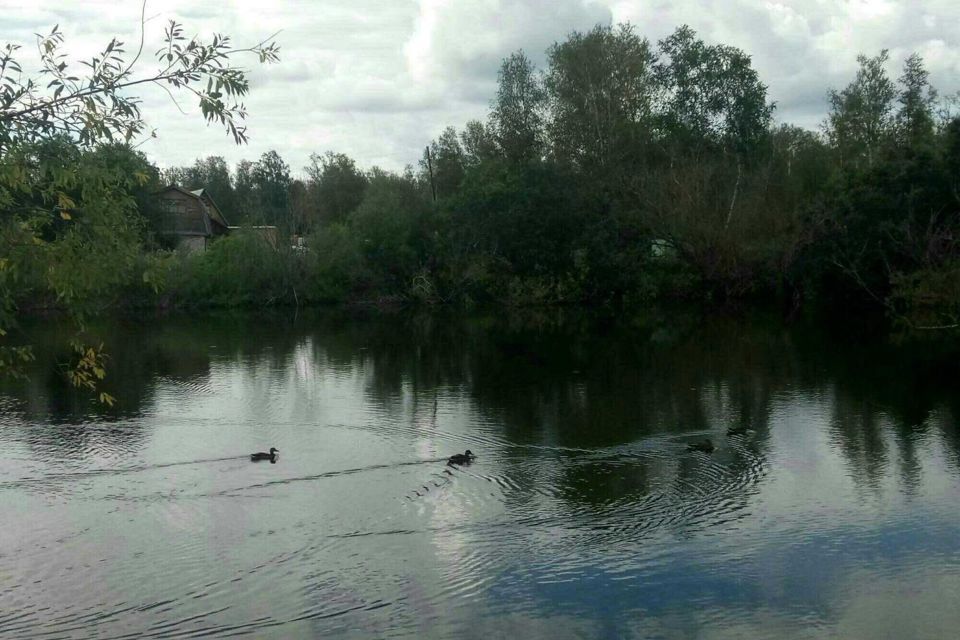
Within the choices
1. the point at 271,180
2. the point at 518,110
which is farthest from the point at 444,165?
the point at 271,180

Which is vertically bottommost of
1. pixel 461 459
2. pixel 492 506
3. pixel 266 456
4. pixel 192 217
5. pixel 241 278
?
pixel 492 506

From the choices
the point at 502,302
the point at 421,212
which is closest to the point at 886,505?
the point at 502,302

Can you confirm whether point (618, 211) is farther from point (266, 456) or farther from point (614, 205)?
point (266, 456)

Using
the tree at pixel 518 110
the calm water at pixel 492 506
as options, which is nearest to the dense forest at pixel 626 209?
the tree at pixel 518 110

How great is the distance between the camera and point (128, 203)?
7.44 meters

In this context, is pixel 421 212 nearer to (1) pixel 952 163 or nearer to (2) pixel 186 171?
(1) pixel 952 163

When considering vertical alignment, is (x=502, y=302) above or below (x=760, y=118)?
below

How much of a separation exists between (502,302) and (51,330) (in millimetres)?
21677

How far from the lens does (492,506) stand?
12.5 m

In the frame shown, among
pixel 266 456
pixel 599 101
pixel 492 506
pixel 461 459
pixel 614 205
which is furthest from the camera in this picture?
pixel 599 101

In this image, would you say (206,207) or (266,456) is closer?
(266,456)

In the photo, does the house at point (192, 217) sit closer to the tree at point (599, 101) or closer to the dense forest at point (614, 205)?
the dense forest at point (614, 205)

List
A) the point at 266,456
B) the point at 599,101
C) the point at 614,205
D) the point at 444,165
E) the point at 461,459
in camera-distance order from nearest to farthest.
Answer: the point at 461,459 → the point at 266,456 → the point at 614,205 → the point at 599,101 → the point at 444,165

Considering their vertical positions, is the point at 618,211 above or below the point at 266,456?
above
